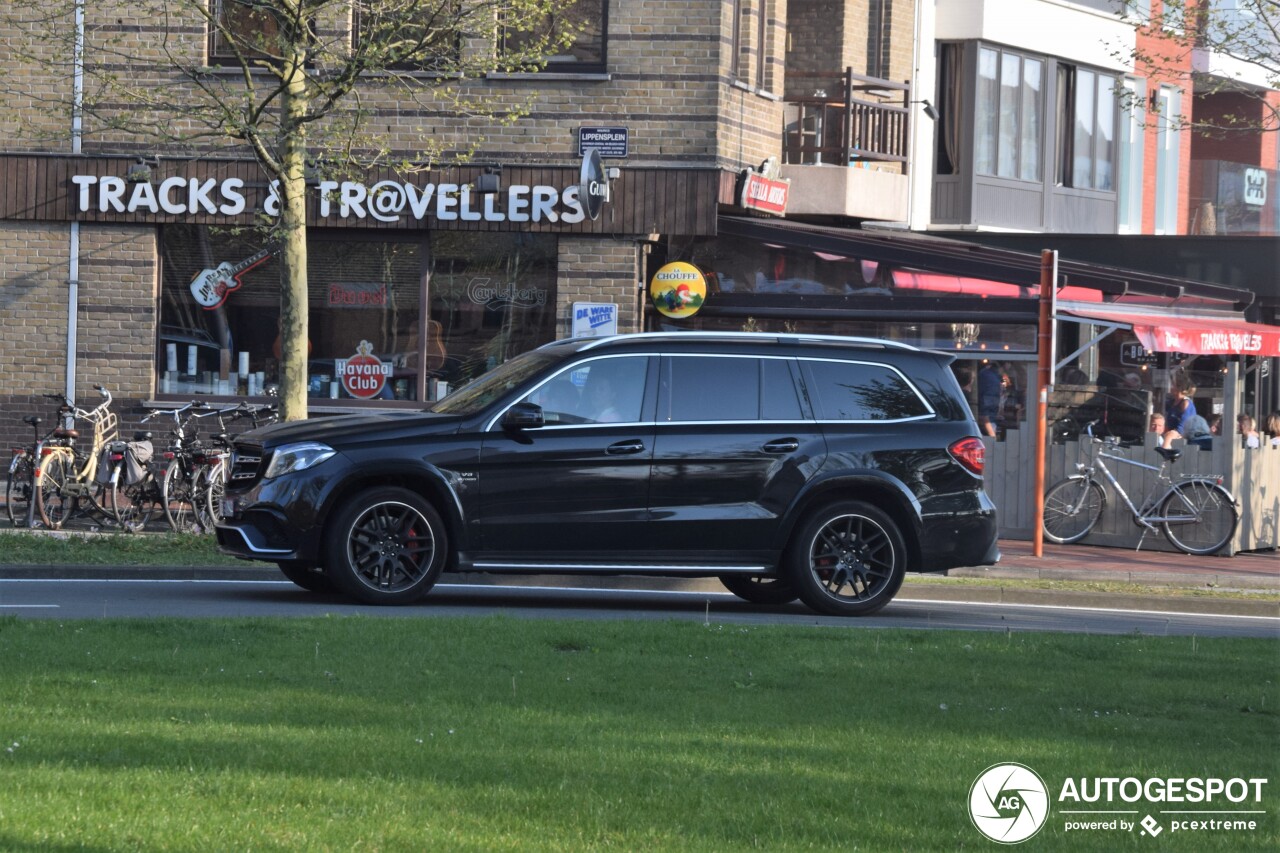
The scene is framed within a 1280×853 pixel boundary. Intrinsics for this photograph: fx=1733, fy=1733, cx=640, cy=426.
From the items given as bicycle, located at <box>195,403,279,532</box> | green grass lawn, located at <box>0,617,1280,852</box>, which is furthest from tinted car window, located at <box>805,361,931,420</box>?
bicycle, located at <box>195,403,279,532</box>

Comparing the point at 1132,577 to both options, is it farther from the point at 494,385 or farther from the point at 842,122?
the point at 842,122

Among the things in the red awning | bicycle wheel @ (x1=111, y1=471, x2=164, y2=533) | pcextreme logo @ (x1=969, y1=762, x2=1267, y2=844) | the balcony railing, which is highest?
the balcony railing

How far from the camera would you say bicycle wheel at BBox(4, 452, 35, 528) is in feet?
53.4

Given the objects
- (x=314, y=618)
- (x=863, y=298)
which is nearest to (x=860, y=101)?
(x=863, y=298)

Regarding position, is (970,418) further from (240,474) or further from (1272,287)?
(1272,287)

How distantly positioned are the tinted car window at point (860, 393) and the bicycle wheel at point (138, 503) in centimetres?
706

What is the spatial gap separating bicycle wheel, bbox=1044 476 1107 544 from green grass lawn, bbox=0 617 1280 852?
8.16 metres

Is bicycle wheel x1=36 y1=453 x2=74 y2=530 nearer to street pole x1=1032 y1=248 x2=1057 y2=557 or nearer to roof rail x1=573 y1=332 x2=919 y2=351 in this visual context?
roof rail x1=573 y1=332 x2=919 y2=351

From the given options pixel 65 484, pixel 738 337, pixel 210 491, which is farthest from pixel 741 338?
pixel 65 484

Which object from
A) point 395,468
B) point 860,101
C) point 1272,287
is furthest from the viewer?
point 1272,287

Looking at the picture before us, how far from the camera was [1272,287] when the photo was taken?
1024 inches

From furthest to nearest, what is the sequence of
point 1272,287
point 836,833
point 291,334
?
point 1272,287 → point 291,334 → point 836,833

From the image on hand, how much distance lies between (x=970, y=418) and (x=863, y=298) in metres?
8.69

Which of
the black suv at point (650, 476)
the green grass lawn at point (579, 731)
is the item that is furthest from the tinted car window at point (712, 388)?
the green grass lawn at point (579, 731)
